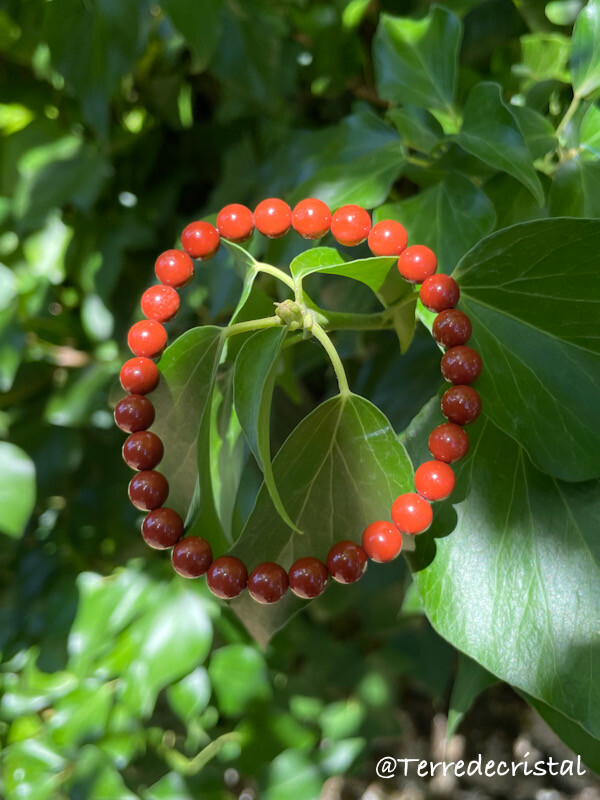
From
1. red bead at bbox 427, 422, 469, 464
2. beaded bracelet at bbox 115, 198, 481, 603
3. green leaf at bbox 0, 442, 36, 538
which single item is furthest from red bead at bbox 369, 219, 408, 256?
green leaf at bbox 0, 442, 36, 538

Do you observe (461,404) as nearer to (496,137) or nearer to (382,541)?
(382,541)

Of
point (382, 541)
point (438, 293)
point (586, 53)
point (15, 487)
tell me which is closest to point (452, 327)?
point (438, 293)

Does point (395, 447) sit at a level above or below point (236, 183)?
below

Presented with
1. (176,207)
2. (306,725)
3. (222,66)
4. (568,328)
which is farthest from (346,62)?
(306,725)

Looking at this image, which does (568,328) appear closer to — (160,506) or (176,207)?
(160,506)

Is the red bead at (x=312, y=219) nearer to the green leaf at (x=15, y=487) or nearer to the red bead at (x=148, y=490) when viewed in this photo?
the red bead at (x=148, y=490)

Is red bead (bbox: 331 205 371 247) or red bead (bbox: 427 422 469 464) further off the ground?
red bead (bbox: 331 205 371 247)

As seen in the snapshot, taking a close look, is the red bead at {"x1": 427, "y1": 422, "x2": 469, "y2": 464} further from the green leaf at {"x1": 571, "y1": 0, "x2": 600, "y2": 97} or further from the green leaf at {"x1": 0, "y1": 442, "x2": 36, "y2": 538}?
the green leaf at {"x1": 0, "y1": 442, "x2": 36, "y2": 538}
